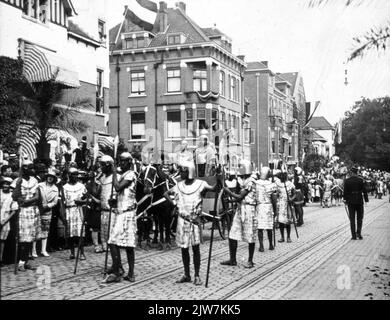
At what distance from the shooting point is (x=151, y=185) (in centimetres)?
1291

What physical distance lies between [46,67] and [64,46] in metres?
4.17

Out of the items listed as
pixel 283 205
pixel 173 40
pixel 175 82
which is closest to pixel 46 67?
pixel 173 40

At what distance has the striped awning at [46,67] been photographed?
1767cm

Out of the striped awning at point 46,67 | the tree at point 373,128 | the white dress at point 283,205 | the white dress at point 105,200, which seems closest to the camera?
the tree at point 373,128

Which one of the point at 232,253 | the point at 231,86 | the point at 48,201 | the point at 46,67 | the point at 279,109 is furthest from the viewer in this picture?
the point at 279,109

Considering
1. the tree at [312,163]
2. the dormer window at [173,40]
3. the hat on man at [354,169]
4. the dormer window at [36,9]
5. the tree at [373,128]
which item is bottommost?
the hat on man at [354,169]

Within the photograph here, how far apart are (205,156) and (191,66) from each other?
4.08 metres

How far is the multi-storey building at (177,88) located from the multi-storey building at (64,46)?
2.54m

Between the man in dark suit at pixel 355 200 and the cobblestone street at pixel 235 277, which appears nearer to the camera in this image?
the cobblestone street at pixel 235 277

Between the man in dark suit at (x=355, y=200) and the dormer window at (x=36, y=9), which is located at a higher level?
the dormer window at (x=36, y=9)

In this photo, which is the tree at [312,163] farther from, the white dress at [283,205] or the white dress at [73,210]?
the white dress at [73,210]

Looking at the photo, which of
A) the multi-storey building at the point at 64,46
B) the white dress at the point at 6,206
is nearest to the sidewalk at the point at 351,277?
the white dress at the point at 6,206

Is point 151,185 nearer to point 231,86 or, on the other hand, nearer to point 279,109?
point 231,86

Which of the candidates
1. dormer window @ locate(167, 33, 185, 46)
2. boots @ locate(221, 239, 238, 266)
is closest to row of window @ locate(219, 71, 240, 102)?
dormer window @ locate(167, 33, 185, 46)
